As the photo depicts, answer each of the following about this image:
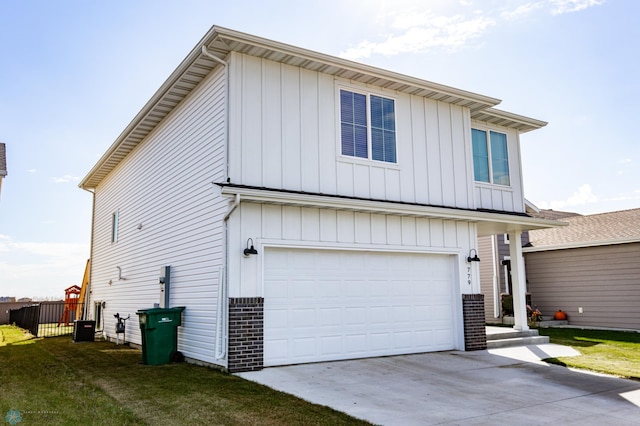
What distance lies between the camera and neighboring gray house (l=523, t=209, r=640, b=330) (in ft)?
52.1

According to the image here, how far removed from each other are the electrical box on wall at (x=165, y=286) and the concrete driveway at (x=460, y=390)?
3.79 metres

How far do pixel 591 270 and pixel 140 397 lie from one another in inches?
596

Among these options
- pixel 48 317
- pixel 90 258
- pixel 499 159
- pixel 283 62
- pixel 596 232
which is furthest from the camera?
pixel 48 317

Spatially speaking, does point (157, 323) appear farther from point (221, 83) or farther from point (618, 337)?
point (618, 337)

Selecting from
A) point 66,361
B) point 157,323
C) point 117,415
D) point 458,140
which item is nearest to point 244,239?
point 157,323

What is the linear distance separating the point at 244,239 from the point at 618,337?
36.1ft

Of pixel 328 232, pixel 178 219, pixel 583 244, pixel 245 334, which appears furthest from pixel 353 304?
pixel 583 244

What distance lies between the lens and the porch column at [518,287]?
1305cm

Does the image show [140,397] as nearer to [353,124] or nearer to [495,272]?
[353,124]

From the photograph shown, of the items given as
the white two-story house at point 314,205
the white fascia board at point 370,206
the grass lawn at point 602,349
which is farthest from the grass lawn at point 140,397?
the grass lawn at point 602,349

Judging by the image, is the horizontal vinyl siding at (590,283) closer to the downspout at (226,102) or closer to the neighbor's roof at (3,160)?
the downspout at (226,102)

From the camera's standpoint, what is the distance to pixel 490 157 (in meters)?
13.1

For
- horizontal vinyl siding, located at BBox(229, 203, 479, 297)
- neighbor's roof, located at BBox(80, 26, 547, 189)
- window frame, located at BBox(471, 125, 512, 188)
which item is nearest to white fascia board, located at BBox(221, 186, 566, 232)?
horizontal vinyl siding, located at BBox(229, 203, 479, 297)

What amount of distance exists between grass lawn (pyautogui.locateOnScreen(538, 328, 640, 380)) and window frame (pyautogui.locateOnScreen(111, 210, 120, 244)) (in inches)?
505
